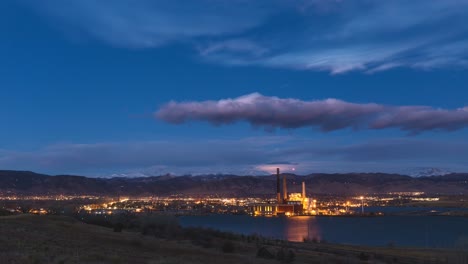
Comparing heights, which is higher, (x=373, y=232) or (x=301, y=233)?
(x=301, y=233)

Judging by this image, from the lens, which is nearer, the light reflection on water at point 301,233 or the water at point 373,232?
the water at point 373,232

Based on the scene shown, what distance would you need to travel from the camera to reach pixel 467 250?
4753 centimetres

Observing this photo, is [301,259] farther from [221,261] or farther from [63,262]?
[63,262]

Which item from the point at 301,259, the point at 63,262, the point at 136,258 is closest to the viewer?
the point at 63,262

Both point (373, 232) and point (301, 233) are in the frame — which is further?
point (373, 232)

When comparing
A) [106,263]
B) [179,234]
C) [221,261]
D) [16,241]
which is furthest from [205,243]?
[106,263]

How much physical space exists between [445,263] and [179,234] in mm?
25085

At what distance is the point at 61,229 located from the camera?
1841 inches

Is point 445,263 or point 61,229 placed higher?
point 61,229

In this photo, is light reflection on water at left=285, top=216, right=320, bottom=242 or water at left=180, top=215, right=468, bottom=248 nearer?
water at left=180, top=215, right=468, bottom=248

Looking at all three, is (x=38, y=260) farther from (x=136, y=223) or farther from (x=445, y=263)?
(x=136, y=223)

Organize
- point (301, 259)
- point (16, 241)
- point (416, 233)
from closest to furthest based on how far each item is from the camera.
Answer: point (16, 241)
point (301, 259)
point (416, 233)

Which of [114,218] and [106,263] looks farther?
[114,218]

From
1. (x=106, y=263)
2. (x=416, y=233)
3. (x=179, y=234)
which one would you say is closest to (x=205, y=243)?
(x=179, y=234)
